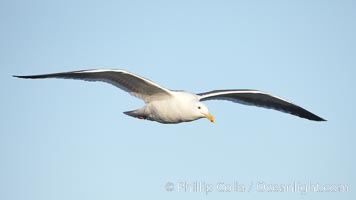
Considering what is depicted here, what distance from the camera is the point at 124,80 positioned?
14328 millimetres

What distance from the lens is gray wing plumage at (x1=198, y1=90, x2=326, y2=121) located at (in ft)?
51.4

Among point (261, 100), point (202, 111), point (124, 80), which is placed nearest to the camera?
point (202, 111)

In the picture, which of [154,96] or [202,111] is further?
[154,96]

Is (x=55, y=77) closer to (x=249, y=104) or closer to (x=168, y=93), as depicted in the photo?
(x=168, y=93)

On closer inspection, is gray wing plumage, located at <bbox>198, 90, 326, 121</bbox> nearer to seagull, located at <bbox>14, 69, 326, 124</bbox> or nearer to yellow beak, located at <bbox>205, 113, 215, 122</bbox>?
seagull, located at <bbox>14, 69, 326, 124</bbox>

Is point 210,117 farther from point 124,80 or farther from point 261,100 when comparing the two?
point 261,100

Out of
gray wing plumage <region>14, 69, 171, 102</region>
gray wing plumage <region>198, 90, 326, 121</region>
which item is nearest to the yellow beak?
gray wing plumage <region>14, 69, 171, 102</region>

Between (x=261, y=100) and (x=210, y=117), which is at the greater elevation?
(x=261, y=100)

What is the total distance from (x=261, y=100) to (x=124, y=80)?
4208 mm

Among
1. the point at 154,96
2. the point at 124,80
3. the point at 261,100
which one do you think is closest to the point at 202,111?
the point at 154,96

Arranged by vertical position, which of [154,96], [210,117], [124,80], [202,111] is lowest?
[210,117]

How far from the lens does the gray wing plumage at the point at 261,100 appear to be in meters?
15.7

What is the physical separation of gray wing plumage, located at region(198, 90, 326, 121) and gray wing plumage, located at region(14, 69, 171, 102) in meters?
1.56

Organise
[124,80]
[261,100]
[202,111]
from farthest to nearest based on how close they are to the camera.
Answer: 1. [261,100]
2. [124,80]
3. [202,111]
